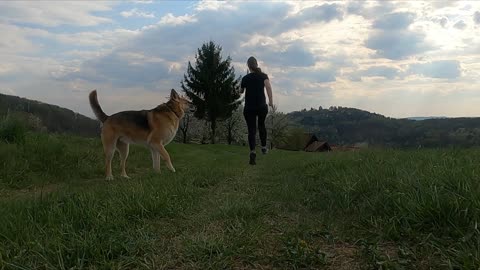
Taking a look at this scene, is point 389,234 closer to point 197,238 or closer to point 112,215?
point 197,238

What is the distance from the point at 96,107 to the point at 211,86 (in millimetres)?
33532

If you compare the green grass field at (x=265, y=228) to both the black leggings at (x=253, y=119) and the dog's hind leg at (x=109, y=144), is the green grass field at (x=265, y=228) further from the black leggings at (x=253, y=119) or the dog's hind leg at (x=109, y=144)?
the black leggings at (x=253, y=119)

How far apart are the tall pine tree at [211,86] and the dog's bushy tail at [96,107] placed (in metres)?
32.4

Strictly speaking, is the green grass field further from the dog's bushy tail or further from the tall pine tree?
the tall pine tree

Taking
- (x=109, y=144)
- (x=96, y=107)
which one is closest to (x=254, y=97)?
(x=109, y=144)

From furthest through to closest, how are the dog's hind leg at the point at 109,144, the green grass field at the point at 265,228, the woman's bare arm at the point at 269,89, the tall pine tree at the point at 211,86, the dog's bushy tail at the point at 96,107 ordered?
the tall pine tree at the point at 211,86 → the woman's bare arm at the point at 269,89 → the dog's bushy tail at the point at 96,107 → the dog's hind leg at the point at 109,144 → the green grass field at the point at 265,228

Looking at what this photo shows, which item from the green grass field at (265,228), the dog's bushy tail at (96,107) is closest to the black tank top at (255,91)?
the dog's bushy tail at (96,107)

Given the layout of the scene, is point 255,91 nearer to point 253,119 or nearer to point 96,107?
point 253,119

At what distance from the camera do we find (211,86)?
137 feet

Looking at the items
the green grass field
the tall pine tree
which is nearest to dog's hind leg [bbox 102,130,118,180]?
the green grass field

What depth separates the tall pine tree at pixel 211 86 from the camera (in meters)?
41.6

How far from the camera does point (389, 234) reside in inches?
97.8

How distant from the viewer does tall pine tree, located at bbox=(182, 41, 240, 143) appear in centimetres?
4156

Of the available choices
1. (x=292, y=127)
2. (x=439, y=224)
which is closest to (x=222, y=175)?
(x=439, y=224)
